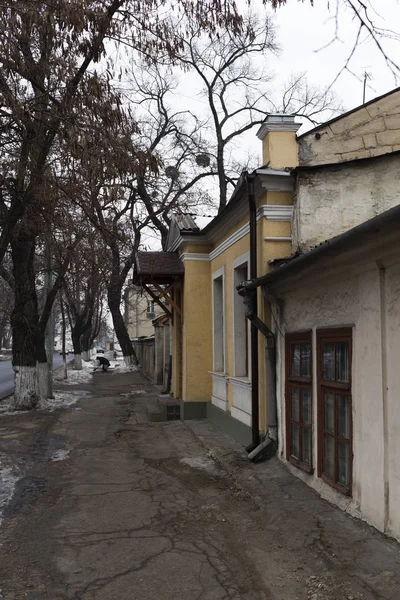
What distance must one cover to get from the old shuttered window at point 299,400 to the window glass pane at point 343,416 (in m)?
0.78

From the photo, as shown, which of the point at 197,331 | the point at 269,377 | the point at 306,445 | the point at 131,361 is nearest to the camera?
the point at 306,445

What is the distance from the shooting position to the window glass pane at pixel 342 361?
17.6 ft

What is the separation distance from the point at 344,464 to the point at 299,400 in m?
1.33

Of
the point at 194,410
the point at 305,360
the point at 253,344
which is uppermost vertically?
the point at 253,344

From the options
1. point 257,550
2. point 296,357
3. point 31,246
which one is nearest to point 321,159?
point 296,357

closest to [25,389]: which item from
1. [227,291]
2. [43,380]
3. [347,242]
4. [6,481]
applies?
[43,380]

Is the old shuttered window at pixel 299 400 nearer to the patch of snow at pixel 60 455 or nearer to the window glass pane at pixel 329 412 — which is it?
the window glass pane at pixel 329 412

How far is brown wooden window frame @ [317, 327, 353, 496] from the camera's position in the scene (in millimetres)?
5211

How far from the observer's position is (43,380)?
53.9 feet

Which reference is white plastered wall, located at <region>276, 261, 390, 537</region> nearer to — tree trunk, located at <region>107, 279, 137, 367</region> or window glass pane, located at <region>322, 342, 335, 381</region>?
window glass pane, located at <region>322, 342, 335, 381</region>

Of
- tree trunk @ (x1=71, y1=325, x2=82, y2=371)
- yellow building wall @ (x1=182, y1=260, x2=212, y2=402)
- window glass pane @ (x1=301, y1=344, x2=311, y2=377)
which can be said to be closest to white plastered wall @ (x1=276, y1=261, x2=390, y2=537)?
window glass pane @ (x1=301, y1=344, x2=311, y2=377)

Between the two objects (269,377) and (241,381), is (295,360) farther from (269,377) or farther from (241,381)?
(241,381)

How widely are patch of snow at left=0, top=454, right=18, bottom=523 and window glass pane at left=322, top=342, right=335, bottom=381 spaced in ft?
11.6

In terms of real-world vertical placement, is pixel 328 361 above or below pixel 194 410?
above
